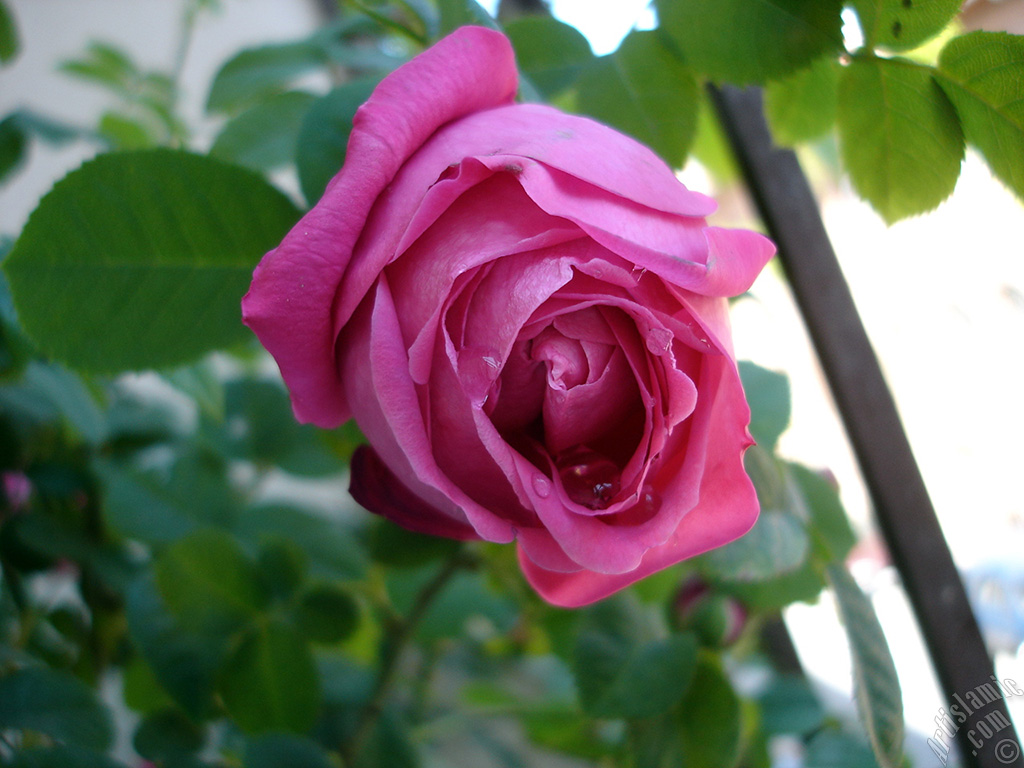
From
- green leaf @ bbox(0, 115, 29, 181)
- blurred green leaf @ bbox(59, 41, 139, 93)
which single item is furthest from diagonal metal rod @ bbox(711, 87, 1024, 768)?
blurred green leaf @ bbox(59, 41, 139, 93)

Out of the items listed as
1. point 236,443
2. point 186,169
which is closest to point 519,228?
point 186,169

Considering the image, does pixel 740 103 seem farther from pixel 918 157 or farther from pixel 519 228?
pixel 519 228

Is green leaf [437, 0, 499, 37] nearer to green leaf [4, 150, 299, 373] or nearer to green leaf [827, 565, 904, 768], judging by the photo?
green leaf [4, 150, 299, 373]

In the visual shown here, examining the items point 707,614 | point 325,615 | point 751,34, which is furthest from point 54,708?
point 751,34

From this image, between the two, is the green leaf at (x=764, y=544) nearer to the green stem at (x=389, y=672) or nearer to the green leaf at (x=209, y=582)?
the green stem at (x=389, y=672)

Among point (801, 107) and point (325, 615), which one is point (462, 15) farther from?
point (325, 615)

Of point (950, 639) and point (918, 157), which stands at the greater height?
point (918, 157)
